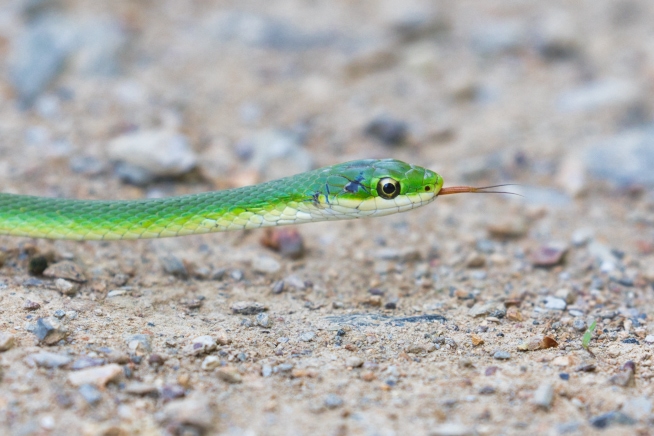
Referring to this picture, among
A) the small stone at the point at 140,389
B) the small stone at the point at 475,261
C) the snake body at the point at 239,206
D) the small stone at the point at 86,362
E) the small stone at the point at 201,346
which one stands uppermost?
the snake body at the point at 239,206

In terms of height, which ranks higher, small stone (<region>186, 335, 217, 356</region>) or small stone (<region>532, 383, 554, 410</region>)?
small stone (<region>186, 335, 217, 356</region>)

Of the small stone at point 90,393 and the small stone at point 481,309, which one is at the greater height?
the small stone at point 90,393

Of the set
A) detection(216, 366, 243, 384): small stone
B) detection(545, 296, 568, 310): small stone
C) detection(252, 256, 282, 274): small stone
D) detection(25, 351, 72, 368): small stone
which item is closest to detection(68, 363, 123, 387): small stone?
detection(25, 351, 72, 368): small stone

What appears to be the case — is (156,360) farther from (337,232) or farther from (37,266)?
(337,232)

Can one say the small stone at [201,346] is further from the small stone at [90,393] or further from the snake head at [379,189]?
the snake head at [379,189]

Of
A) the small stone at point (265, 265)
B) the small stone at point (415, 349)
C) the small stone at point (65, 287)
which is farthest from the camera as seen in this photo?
the small stone at point (265, 265)

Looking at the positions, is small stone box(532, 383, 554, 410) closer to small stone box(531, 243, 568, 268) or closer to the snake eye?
the snake eye

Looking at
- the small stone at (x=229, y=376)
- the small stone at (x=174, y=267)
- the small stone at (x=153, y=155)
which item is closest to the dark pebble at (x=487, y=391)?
the small stone at (x=229, y=376)

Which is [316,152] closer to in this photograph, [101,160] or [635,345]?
[101,160]
